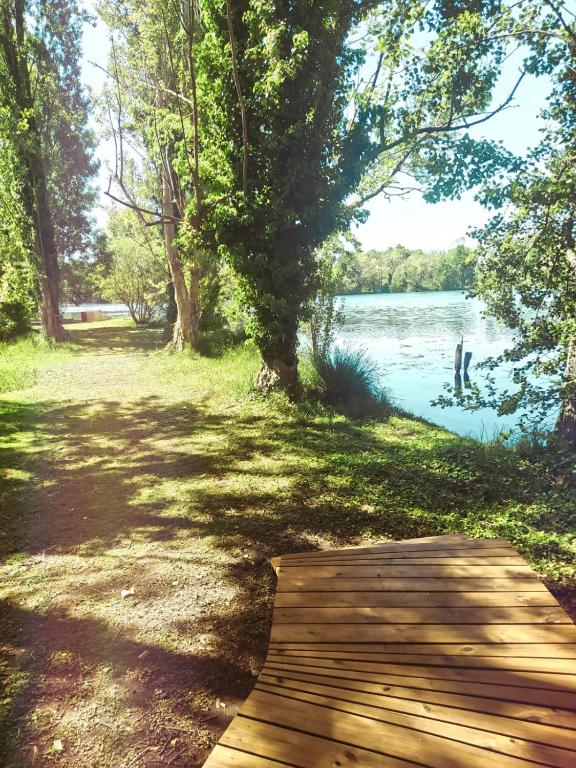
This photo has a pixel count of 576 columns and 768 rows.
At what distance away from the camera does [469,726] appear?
6.03ft

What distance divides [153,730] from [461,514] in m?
3.32

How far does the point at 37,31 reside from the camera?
14.7m

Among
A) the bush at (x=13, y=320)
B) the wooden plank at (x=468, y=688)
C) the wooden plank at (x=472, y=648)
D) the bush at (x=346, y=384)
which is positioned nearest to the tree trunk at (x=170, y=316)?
the bush at (x=13, y=320)

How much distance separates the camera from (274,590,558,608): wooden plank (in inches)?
105

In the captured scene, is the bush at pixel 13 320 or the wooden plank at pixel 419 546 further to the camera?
the bush at pixel 13 320

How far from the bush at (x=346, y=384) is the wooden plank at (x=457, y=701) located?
20.3 feet

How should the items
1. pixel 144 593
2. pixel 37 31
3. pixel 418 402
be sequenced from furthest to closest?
pixel 37 31 → pixel 418 402 → pixel 144 593

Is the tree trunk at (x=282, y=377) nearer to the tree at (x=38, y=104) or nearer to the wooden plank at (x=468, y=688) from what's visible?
the wooden plank at (x=468, y=688)

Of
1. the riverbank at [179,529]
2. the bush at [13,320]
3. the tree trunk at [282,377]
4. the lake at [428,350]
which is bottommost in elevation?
the lake at [428,350]

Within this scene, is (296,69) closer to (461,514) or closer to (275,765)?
(461,514)

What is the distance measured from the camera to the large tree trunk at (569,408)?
529 centimetres

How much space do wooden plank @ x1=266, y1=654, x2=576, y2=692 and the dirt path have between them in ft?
2.08

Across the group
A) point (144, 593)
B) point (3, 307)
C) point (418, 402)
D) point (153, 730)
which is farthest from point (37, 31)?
point (153, 730)

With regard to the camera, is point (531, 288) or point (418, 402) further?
point (418, 402)
